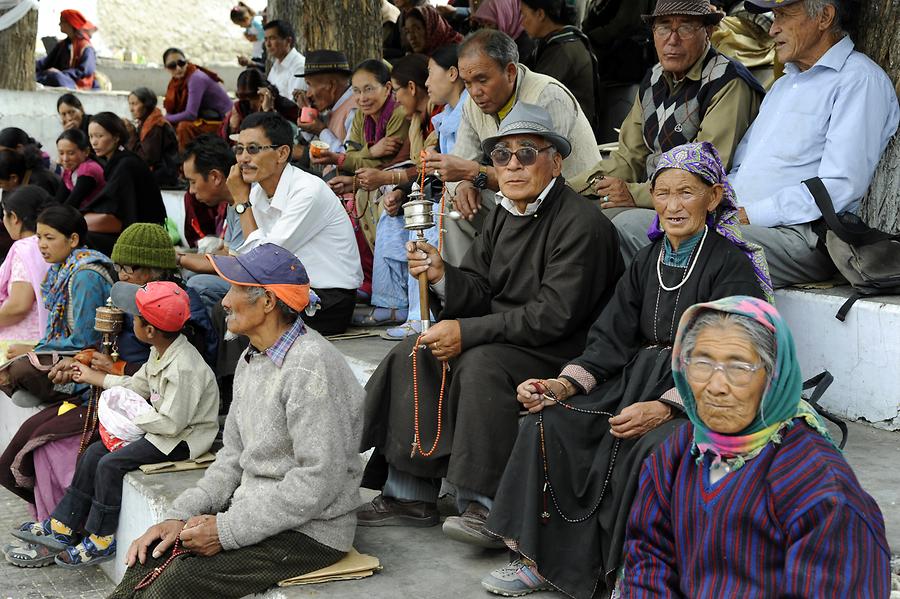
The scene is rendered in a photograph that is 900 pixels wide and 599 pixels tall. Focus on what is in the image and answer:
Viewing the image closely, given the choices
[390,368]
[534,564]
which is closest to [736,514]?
[534,564]

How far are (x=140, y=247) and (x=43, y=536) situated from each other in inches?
59.2

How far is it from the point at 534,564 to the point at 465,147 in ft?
8.83

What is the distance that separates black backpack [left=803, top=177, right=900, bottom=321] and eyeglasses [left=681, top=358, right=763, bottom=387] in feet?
6.68

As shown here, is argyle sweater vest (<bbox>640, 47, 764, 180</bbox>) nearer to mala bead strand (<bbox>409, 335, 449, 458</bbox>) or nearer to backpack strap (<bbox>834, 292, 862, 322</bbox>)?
backpack strap (<bbox>834, 292, 862, 322</bbox>)

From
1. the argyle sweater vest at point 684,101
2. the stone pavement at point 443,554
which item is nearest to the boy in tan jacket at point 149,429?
the stone pavement at point 443,554

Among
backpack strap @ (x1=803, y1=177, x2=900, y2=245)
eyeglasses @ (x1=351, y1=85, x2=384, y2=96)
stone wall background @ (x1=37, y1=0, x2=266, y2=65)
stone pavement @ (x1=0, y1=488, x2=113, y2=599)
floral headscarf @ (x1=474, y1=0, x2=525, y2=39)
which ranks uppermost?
stone wall background @ (x1=37, y1=0, x2=266, y2=65)

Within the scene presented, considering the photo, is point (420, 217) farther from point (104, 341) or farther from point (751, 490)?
point (104, 341)

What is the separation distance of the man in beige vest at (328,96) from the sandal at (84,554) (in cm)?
340

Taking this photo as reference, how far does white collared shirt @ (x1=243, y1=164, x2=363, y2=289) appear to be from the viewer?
5703 mm

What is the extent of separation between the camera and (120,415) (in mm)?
4750

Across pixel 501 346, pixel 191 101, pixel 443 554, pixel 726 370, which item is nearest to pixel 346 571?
pixel 443 554

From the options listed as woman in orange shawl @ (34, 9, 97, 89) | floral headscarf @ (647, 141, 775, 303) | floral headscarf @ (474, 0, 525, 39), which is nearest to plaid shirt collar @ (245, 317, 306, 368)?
floral headscarf @ (647, 141, 775, 303)

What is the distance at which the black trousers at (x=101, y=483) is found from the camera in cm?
467

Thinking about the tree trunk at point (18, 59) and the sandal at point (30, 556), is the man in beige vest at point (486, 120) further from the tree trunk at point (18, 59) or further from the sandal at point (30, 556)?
the tree trunk at point (18, 59)
